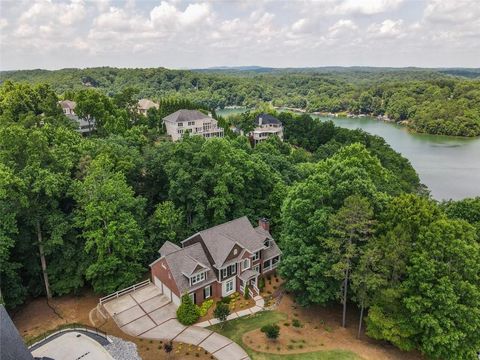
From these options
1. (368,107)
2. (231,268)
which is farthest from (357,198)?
(368,107)

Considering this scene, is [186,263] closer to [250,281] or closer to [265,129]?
[250,281]

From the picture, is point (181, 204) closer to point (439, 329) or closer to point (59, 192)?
point (59, 192)

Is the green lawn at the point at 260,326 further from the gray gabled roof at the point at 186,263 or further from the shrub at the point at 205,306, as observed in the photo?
the gray gabled roof at the point at 186,263

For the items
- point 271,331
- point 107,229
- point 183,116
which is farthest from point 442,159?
point 107,229

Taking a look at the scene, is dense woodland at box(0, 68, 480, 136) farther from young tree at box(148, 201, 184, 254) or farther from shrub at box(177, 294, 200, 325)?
shrub at box(177, 294, 200, 325)

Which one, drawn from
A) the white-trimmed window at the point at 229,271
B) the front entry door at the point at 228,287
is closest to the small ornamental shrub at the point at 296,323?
the front entry door at the point at 228,287

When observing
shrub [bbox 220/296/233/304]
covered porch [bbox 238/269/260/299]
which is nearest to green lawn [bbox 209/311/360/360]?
shrub [bbox 220/296/233/304]

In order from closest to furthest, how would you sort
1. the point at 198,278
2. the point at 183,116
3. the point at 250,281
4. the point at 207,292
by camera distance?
the point at 198,278
the point at 207,292
the point at 250,281
the point at 183,116
